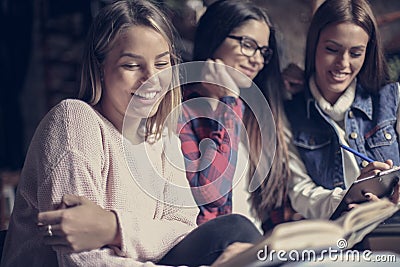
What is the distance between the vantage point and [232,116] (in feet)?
3.32

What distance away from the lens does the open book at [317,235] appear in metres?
0.80

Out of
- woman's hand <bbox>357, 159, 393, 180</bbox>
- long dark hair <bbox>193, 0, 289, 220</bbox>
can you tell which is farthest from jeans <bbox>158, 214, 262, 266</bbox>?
woman's hand <bbox>357, 159, 393, 180</bbox>

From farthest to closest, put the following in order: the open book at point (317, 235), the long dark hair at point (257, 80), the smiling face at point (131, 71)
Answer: the long dark hair at point (257, 80) < the smiling face at point (131, 71) < the open book at point (317, 235)

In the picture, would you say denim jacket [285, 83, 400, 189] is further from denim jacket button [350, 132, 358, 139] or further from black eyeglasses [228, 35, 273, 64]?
black eyeglasses [228, 35, 273, 64]

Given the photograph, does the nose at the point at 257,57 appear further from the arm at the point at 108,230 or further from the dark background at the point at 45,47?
the arm at the point at 108,230

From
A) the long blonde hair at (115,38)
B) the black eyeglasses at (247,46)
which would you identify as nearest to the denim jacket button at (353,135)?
the black eyeglasses at (247,46)

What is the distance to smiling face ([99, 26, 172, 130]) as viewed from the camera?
35.7 inches

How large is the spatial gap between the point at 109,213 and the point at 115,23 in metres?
0.27

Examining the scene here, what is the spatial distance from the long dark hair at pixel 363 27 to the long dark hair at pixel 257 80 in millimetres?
79

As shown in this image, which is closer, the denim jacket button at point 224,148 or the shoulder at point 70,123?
the shoulder at point 70,123

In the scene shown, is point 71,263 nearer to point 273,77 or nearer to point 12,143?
point 273,77

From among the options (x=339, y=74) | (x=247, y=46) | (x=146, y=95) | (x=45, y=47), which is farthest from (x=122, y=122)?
(x=45, y=47)

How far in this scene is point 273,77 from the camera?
3.47 feet

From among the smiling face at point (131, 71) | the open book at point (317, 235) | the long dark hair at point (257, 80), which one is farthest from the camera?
the long dark hair at point (257, 80)
